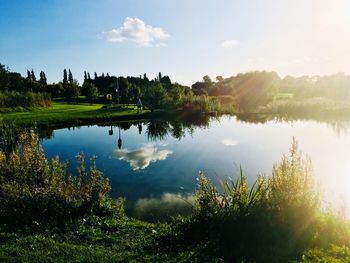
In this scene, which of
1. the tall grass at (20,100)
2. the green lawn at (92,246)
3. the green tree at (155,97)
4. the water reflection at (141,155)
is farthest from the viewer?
the green tree at (155,97)

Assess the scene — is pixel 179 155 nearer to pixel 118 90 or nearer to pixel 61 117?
pixel 61 117

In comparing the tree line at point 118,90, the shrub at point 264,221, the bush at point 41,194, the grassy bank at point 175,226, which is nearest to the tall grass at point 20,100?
the tree line at point 118,90

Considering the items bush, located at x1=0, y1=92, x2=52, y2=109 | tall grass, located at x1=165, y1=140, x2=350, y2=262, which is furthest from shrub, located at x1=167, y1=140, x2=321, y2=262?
bush, located at x1=0, y1=92, x2=52, y2=109

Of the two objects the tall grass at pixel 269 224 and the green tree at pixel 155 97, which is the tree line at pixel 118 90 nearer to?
the green tree at pixel 155 97

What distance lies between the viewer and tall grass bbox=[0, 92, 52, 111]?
49000mm

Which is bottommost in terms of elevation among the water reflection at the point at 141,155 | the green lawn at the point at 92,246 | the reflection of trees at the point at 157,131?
the water reflection at the point at 141,155

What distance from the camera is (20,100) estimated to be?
2005 inches

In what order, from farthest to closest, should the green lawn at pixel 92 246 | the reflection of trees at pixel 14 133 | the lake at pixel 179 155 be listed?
the reflection of trees at pixel 14 133 → the lake at pixel 179 155 → the green lawn at pixel 92 246

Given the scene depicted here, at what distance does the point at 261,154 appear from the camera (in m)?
A: 23.8

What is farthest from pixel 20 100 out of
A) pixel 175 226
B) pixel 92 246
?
pixel 92 246

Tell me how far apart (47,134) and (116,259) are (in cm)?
3052

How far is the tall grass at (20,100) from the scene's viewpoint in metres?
49.0

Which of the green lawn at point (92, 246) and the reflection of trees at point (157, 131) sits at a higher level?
the green lawn at point (92, 246)

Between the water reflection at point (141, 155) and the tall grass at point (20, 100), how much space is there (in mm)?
27966
